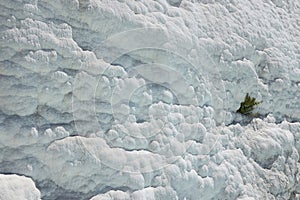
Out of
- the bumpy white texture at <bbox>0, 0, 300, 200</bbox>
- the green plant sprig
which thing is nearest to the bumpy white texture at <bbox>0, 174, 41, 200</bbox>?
the bumpy white texture at <bbox>0, 0, 300, 200</bbox>

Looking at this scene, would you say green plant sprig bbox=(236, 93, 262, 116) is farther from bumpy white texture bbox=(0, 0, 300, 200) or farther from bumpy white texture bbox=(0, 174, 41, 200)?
bumpy white texture bbox=(0, 174, 41, 200)

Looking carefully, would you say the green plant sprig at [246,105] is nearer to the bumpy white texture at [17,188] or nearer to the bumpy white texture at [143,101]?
the bumpy white texture at [143,101]

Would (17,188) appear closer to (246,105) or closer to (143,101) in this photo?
(143,101)

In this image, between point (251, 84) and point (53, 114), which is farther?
point (251, 84)

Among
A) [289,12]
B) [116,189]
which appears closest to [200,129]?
[116,189]

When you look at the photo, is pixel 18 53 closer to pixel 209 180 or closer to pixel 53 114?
pixel 53 114
